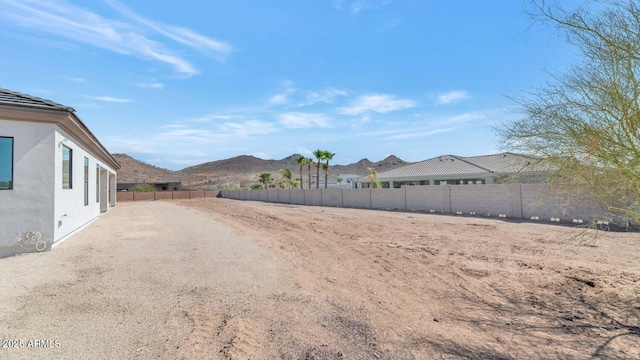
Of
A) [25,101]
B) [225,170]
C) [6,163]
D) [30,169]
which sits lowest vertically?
[30,169]

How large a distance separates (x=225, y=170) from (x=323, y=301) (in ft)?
457

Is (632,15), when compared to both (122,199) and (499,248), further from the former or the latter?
(122,199)

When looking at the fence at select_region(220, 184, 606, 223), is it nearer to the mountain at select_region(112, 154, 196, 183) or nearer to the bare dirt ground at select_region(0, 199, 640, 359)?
the bare dirt ground at select_region(0, 199, 640, 359)

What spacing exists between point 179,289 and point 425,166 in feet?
121

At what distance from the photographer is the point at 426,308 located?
5297 millimetres

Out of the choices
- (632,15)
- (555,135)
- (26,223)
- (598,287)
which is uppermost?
(632,15)

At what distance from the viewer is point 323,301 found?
213 inches

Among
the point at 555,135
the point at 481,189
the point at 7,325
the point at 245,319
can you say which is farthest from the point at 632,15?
the point at 481,189

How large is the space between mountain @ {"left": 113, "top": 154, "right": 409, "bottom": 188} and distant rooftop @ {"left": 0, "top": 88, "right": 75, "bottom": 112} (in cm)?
7899

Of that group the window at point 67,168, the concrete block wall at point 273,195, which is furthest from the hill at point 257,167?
the window at point 67,168

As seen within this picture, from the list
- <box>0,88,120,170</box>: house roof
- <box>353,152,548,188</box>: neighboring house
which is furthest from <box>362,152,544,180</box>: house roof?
<box>0,88,120,170</box>: house roof

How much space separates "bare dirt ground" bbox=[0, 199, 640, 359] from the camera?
155 inches

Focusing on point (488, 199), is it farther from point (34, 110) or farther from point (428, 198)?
point (34, 110)

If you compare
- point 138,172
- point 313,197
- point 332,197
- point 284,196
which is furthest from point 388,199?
point 138,172
